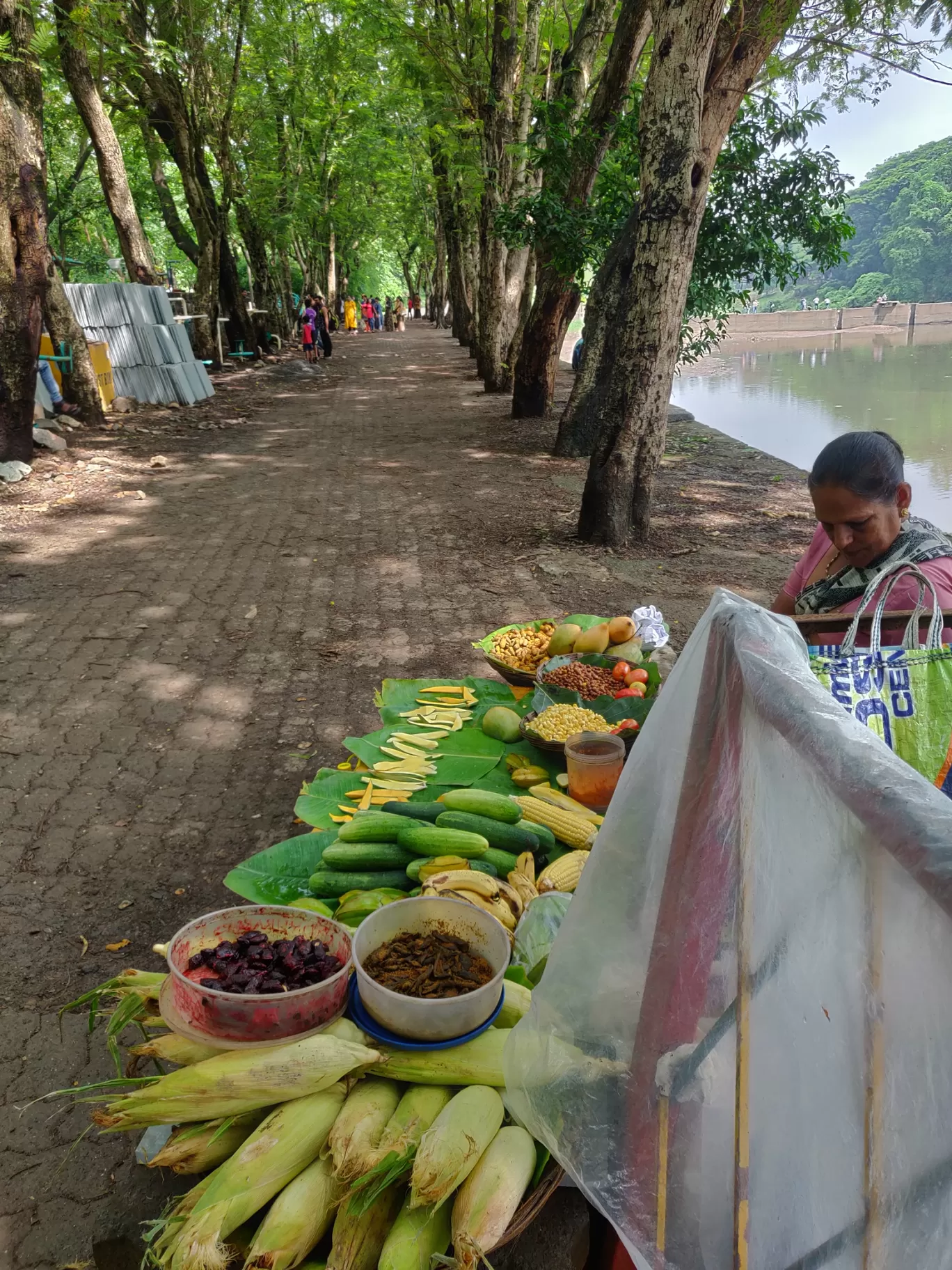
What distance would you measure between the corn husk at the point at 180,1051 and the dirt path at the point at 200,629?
0.54 m

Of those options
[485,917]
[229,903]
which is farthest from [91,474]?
[485,917]

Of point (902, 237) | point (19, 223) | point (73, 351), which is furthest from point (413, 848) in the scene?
point (902, 237)

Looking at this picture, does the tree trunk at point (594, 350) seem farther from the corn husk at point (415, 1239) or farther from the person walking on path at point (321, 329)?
the person walking on path at point (321, 329)

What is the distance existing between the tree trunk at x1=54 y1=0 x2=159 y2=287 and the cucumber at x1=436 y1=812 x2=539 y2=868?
514 inches

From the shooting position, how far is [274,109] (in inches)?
842

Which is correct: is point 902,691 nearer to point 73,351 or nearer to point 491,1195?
point 491,1195

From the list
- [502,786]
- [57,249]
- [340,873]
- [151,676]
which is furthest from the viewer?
[57,249]

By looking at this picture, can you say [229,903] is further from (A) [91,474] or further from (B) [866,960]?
(A) [91,474]

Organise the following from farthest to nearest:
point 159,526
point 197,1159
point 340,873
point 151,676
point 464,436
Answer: point 464,436 < point 159,526 < point 151,676 < point 340,873 < point 197,1159

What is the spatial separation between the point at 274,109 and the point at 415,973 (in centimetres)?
2469

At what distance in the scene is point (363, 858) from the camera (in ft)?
8.19

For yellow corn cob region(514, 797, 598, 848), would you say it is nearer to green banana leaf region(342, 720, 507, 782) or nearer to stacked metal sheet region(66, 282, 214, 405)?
green banana leaf region(342, 720, 507, 782)

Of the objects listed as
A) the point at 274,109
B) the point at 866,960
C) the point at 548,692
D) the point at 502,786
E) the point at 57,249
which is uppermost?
the point at 274,109

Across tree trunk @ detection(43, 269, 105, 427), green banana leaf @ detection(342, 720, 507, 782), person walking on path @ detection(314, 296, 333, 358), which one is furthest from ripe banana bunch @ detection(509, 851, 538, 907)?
person walking on path @ detection(314, 296, 333, 358)
